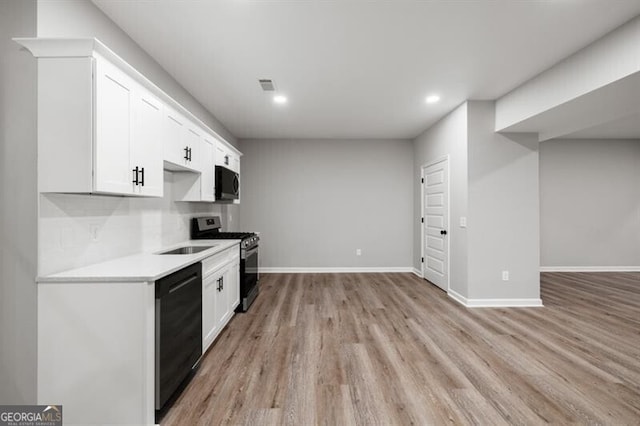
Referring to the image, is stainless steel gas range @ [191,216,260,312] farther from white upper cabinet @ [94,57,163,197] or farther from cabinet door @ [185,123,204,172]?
white upper cabinet @ [94,57,163,197]

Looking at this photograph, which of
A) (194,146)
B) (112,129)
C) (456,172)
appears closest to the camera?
(112,129)

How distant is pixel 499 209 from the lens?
3996 millimetres

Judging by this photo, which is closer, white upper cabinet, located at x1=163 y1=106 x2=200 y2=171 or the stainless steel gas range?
white upper cabinet, located at x1=163 y1=106 x2=200 y2=171

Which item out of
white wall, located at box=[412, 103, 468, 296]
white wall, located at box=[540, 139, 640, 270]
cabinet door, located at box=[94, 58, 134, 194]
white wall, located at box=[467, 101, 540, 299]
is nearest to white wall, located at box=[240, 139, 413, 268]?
white wall, located at box=[412, 103, 468, 296]

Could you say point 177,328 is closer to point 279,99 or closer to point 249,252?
point 249,252

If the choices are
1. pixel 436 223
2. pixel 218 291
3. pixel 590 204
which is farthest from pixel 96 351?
pixel 590 204

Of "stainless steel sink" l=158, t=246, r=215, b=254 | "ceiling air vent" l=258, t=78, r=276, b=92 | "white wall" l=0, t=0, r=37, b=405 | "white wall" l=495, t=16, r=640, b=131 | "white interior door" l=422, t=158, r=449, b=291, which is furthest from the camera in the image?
"white interior door" l=422, t=158, r=449, b=291

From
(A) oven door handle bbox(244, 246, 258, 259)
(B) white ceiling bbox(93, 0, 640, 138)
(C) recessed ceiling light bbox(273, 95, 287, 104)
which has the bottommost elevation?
(A) oven door handle bbox(244, 246, 258, 259)

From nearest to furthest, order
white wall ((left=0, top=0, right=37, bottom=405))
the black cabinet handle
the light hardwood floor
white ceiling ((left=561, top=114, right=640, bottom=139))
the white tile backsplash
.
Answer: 1. white wall ((left=0, top=0, right=37, bottom=405))
2. the white tile backsplash
3. the light hardwood floor
4. the black cabinet handle
5. white ceiling ((left=561, top=114, right=640, bottom=139))

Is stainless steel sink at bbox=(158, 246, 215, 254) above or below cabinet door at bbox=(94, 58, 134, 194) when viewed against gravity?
below

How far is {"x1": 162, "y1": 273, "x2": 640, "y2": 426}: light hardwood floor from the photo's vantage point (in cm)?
190

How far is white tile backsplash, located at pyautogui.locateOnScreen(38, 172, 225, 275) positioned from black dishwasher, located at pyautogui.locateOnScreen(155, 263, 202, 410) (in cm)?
65

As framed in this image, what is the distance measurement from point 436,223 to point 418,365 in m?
3.04

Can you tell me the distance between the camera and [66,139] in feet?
5.62
